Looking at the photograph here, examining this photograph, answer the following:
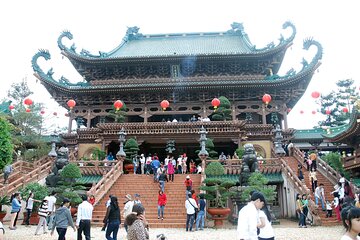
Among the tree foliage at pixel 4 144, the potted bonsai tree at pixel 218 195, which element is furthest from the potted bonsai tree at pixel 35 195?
the potted bonsai tree at pixel 218 195

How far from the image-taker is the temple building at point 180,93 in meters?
24.3

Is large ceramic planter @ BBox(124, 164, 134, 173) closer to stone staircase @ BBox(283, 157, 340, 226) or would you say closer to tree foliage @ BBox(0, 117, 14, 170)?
stone staircase @ BBox(283, 157, 340, 226)

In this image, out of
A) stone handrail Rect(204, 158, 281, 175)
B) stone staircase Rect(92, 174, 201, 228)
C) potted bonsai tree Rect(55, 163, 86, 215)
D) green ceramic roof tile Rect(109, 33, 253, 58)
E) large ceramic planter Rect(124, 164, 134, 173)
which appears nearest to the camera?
stone staircase Rect(92, 174, 201, 228)

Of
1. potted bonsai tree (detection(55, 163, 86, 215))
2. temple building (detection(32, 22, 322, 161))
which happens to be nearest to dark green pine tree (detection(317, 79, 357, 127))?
temple building (detection(32, 22, 322, 161))

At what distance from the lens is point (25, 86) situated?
3881 cm

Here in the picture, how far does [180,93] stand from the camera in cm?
2780

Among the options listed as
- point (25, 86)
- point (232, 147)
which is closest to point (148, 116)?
point (232, 147)

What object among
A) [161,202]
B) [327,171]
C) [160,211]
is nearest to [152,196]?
[160,211]

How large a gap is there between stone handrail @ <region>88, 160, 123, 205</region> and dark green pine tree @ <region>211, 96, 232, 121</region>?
28.4 feet

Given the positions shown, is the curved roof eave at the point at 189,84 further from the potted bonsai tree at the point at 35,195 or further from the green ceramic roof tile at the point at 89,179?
the potted bonsai tree at the point at 35,195

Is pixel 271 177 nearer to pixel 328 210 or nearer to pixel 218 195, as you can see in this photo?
pixel 328 210

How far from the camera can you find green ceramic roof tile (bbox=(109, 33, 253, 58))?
32.6 metres

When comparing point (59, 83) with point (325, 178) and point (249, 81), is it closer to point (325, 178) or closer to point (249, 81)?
point (249, 81)

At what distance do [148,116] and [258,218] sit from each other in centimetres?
2342
